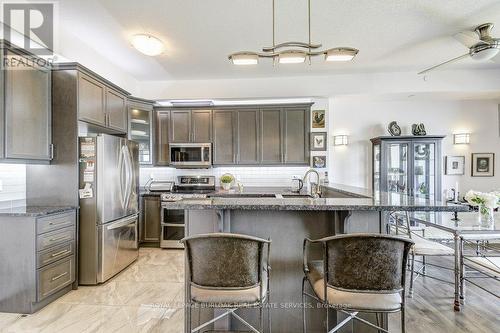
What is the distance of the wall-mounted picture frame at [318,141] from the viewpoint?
183 inches

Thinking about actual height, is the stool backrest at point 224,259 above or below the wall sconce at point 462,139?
below

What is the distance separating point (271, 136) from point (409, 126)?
2.78 metres

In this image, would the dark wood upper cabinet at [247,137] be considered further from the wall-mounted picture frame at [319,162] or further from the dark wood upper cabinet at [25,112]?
the dark wood upper cabinet at [25,112]

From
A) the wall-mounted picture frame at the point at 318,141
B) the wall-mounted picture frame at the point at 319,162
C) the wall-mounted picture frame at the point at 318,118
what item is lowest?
the wall-mounted picture frame at the point at 319,162

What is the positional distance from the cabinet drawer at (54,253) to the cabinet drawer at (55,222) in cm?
20

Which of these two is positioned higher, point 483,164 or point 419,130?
point 419,130

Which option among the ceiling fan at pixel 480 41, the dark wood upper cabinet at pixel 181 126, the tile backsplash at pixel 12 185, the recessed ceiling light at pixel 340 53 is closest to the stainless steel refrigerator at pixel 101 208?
the tile backsplash at pixel 12 185

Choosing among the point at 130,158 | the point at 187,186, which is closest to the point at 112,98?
the point at 130,158

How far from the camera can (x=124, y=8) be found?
262 cm

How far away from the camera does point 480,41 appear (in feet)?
9.98

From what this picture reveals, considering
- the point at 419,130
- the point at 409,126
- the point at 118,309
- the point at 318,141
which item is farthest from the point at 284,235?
the point at 409,126

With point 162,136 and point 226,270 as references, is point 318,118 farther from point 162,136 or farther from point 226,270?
point 226,270

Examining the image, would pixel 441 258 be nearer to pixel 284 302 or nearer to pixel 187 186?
pixel 284 302

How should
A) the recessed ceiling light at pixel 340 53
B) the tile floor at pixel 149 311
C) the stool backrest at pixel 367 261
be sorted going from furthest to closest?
the tile floor at pixel 149 311
the recessed ceiling light at pixel 340 53
the stool backrest at pixel 367 261
